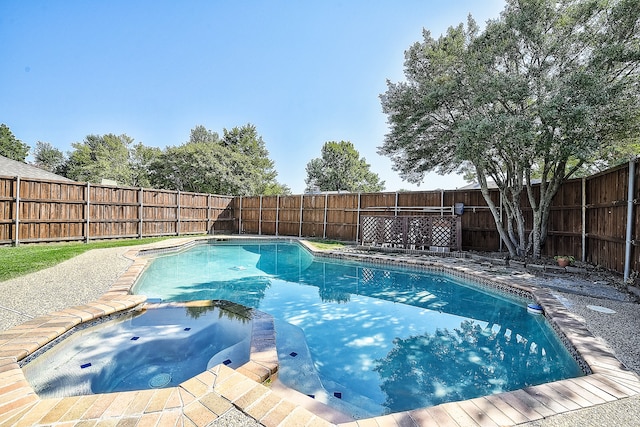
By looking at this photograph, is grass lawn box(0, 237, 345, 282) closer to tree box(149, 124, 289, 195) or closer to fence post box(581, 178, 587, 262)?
fence post box(581, 178, 587, 262)

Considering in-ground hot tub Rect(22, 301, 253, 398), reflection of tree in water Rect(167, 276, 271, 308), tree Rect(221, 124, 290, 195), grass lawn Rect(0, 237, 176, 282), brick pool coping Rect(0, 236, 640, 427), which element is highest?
tree Rect(221, 124, 290, 195)

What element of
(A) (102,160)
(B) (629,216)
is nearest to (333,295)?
(B) (629,216)

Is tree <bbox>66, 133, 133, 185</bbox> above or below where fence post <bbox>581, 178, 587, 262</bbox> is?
above

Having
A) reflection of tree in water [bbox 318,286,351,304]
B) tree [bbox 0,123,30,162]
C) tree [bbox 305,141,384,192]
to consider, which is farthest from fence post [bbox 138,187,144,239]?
tree [bbox 0,123,30,162]

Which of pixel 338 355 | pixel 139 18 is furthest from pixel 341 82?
pixel 338 355

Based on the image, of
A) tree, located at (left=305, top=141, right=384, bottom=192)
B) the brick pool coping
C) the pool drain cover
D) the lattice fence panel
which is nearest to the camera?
the brick pool coping

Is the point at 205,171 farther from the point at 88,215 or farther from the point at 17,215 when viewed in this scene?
the point at 17,215

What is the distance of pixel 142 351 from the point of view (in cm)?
281

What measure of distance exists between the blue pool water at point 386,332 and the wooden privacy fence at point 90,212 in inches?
183

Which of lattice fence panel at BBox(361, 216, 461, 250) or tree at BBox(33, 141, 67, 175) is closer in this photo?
lattice fence panel at BBox(361, 216, 461, 250)

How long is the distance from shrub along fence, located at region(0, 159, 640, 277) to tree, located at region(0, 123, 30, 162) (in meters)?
25.5

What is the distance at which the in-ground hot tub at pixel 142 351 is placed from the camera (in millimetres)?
2268

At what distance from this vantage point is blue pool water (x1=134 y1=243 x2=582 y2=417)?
2461 mm

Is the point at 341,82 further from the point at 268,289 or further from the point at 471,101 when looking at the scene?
the point at 268,289
